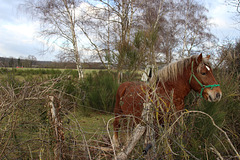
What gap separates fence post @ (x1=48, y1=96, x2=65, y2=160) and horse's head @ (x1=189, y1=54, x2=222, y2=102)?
213 cm

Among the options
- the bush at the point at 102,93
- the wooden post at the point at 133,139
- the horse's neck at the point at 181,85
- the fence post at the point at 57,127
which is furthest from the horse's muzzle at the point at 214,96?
the bush at the point at 102,93

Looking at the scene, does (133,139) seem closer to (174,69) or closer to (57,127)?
(57,127)

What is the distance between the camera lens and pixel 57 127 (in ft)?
5.62

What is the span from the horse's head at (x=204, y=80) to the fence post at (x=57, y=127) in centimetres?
213

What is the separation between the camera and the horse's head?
2533 millimetres

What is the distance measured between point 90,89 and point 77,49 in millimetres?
4171

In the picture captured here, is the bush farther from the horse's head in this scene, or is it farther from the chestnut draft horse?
the horse's head

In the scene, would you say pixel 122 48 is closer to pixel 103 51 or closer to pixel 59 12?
pixel 103 51

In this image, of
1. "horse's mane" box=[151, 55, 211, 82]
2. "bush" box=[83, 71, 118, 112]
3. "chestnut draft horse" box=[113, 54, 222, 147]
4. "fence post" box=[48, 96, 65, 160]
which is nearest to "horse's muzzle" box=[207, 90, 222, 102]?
"chestnut draft horse" box=[113, 54, 222, 147]

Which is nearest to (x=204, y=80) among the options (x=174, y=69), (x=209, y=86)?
(x=209, y=86)

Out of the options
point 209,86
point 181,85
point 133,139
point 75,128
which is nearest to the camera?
point 133,139

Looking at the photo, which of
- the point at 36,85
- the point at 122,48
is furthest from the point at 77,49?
the point at 36,85

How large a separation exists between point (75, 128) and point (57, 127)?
20.9 inches

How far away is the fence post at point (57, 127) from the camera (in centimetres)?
162
